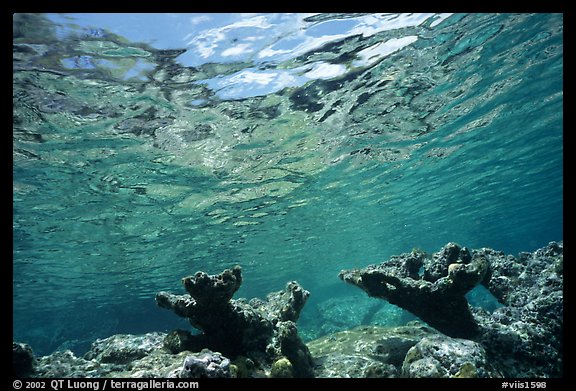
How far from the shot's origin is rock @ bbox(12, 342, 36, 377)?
579cm

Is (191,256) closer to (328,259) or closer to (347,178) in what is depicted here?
(347,178)

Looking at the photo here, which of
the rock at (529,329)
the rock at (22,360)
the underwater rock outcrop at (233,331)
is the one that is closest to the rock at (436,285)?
the rock at (529,329)

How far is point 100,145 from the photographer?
12.2 meters

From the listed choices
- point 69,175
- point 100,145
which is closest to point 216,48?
point 100,145

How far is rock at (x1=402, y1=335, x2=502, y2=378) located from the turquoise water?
8.94 m

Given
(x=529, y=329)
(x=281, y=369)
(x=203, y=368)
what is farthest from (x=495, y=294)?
(x=203, y=368)

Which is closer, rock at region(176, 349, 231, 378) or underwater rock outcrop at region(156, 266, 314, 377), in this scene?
rock at region(176, 349, 231, 378)

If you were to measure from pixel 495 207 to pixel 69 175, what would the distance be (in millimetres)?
42440

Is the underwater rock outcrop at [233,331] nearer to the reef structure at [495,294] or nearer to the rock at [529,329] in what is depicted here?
the reef structure at [495,294]

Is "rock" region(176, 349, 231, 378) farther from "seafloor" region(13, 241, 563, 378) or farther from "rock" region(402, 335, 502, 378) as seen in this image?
"rock" region(402, 335, 502, 378)

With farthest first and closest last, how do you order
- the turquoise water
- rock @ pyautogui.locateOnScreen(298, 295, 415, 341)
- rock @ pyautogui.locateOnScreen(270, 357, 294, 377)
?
1. rock @ pyautogui.locateOnScreen(298, 295, 415, 341)
2. the turquoise water
3. rock @ pyautogui.locateOnScreen(270, 357, 294, 377)

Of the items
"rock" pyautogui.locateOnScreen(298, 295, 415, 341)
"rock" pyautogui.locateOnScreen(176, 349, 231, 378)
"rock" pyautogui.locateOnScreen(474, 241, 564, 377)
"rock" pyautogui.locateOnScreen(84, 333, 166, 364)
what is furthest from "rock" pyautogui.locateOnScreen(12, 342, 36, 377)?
"rock" pyautogui.locateOnScreen(298, 295, 415, 341)

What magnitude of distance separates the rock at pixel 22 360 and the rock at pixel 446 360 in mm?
7394

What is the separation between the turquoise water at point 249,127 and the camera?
9.19 meters
